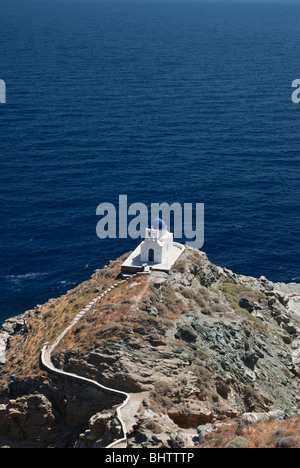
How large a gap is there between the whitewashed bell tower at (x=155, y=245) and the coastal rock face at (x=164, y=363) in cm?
327

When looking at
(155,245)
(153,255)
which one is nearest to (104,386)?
(153,255)

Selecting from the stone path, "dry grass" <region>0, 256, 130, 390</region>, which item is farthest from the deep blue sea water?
the stone path

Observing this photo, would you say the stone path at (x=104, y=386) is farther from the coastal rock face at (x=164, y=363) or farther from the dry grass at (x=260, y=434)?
the dry grass at (x=260, y=434)

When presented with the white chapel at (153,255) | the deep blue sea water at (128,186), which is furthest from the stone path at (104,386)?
the deep blue sea water at (128,186)

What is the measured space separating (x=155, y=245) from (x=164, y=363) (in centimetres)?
2053

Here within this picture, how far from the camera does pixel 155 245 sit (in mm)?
94188

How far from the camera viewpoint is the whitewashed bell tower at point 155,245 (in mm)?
94250

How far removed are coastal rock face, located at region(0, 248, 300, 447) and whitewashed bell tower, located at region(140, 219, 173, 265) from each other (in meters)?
3.27

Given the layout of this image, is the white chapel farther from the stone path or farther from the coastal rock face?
the stone path

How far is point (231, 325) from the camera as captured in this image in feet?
A: 295

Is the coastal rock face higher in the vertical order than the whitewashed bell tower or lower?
lower

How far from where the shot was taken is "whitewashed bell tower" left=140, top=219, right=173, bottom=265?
309 ft

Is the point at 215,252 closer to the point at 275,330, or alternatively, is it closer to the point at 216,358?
the point at 275,330
